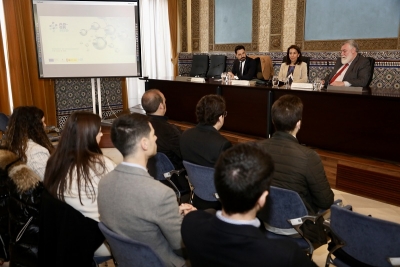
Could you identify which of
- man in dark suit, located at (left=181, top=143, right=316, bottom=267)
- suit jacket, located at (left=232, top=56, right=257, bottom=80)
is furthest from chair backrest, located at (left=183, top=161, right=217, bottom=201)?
suit jacket, located at (left=232, top=56, right=257, bottom=80)

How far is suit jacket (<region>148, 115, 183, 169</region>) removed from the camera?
276cm

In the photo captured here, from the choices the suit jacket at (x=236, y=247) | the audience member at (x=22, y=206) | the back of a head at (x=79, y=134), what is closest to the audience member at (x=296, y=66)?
the back of a head at (x=79, y=134)

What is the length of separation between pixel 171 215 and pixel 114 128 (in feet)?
1.54

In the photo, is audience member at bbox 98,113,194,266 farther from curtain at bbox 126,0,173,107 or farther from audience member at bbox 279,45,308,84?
curtain at bbox 126,0,173,107

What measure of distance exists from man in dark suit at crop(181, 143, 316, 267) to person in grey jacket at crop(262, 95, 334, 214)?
87 centimetres

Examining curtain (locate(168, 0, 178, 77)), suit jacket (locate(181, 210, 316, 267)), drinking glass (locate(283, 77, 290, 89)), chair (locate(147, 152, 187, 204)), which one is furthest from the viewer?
curtain (locate(168, 0, 178, 77))

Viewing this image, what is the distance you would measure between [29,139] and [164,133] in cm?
94

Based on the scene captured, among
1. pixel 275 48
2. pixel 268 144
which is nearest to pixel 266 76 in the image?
pixel 275 48

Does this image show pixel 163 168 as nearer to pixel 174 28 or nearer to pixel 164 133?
pixel 164 133

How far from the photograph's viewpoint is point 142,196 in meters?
1.36

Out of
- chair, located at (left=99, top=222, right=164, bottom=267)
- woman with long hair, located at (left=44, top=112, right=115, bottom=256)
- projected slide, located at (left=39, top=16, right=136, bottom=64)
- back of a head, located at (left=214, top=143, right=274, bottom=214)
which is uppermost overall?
projected slide, located at (left=39, top=16, right=136, bottom=64)

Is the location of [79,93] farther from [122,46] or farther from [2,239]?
[2,239]

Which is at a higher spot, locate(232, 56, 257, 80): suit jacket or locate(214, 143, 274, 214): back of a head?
locate(232, 56, 257, 80): suit jacket

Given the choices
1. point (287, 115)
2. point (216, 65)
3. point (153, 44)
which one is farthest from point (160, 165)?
point (153, 44)
